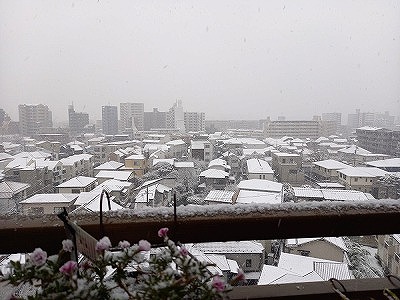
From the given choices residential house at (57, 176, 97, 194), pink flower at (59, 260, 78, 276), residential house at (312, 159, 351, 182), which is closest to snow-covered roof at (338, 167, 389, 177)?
residential house at (312, 159, 351, 182)

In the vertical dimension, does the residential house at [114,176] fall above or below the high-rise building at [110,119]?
below

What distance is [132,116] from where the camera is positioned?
2272 cm

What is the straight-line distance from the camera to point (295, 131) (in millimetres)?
18297

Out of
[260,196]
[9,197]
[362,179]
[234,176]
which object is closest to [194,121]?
[234,176]

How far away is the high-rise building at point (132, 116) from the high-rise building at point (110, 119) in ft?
1.60

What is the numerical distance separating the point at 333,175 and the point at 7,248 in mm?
9412

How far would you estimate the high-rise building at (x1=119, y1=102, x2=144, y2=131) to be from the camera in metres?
21.8

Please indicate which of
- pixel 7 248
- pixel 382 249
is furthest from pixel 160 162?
pixel 7 248

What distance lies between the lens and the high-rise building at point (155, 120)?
22689 millimetres

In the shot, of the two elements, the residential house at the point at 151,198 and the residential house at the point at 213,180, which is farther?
the residential house at the point at 213,180

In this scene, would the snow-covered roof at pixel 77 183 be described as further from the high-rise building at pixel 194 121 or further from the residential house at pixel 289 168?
the high-rise building at pixel 194 121


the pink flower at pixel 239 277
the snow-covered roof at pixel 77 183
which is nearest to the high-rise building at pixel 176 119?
the snow-covered roof at pixel 77 183

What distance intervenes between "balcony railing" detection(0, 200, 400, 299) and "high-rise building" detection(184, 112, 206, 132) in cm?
2204

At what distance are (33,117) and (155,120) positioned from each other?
13.9 m
